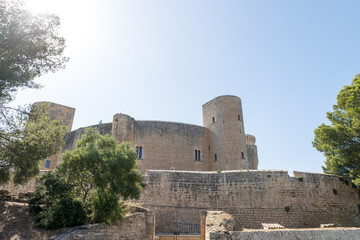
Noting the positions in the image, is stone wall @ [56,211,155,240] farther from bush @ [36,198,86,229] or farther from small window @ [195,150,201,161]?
small window @ [195,150,201,161]

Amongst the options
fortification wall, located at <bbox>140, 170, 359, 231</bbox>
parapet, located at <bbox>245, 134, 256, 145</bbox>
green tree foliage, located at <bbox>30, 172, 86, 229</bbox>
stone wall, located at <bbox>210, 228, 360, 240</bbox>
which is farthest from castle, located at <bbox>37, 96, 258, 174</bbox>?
stone wall, located at <bbox>210, 228, 360, 240</bbox>

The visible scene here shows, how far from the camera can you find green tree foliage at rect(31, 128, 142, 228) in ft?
30.7

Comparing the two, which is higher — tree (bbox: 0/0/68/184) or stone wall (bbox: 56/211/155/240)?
tree (bbox: 0/0/68/184)

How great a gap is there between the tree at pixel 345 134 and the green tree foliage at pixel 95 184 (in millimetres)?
13122

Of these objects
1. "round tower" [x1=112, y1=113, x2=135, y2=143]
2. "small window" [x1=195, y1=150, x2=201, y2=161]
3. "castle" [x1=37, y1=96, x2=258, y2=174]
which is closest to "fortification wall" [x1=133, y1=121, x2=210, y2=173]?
"castle" [x1=37, y1=96, x2=258, y2=174]

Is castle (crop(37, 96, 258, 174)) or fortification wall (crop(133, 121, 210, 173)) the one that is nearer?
castle (crop(37, 96, 258, 174))

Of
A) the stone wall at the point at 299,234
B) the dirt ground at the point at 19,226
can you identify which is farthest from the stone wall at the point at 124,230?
the stone wall at the point at 299,234

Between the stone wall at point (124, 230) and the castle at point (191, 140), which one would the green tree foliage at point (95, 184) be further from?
the castle at point (191, 140)

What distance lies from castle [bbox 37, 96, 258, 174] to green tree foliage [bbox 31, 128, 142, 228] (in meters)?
12.2

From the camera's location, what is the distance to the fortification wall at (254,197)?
14.5m

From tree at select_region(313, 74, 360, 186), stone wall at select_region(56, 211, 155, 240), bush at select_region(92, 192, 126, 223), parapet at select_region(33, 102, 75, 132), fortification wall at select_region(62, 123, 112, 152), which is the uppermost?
parapet at select_region(33, 102, 75, 132)

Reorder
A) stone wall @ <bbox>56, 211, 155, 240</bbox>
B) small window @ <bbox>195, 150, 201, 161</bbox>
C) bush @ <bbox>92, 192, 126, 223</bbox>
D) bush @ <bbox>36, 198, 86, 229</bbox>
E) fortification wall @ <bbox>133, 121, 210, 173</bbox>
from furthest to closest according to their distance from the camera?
small window @ <bbox>195, 150, 201, 161</bbox> → fortification wall @ <bbox>133, 121, 210, 173</bbox> → bush @ <bbox>92, 192, 126, 223</bbox> → bush @ <bbox>36, 198, 86, 229</bbox> → stone wall @ <bbox>56, 211, 155, 240</bbox>

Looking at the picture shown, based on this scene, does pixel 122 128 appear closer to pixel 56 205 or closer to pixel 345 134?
pixel 56 205

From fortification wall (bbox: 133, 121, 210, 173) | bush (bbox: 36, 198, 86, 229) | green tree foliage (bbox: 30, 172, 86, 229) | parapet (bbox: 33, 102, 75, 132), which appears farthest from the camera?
parapet (bbox: 33, 102, 75, 132)
